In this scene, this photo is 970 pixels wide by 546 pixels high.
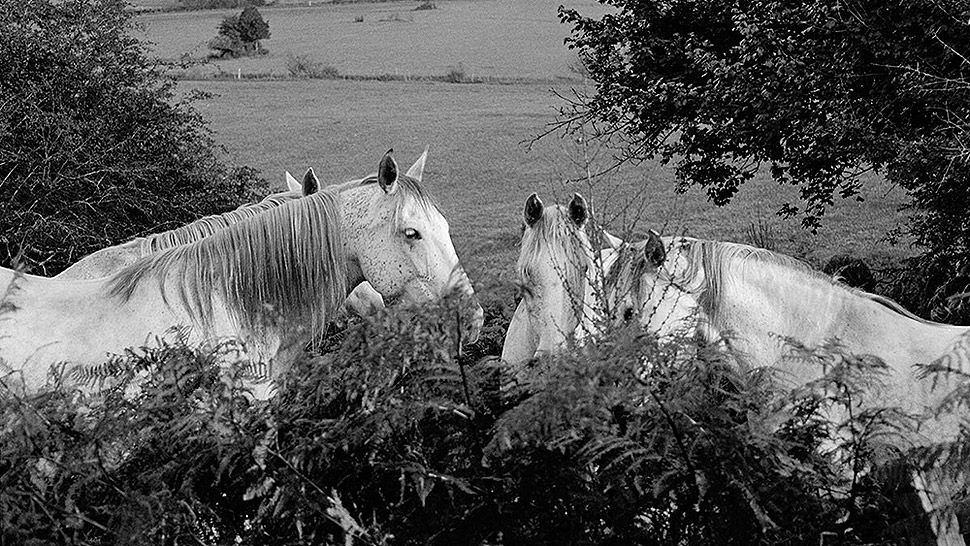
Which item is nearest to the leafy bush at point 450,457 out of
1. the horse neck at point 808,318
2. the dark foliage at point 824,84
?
the horse neck at point 808,318

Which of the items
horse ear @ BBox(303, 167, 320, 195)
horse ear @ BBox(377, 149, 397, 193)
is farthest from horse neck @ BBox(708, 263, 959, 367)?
horse ear @ BBox(303, 167, 320, 195)

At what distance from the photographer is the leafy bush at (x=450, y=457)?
1.82 metres

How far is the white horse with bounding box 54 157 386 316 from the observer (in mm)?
4172

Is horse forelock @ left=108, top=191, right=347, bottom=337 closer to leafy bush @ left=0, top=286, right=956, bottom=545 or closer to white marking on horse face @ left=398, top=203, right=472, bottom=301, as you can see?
white marking on horse face @ left=398, top=203, right=472, bottom=301

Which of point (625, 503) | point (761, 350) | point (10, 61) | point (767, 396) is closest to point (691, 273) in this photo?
point (761, 350)

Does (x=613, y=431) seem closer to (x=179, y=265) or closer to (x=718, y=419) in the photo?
(x=718, y=419)

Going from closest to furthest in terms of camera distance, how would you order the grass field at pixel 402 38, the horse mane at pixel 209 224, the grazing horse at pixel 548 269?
the grazing horse at pixel 548 269 → the horse mane at pixel 209 224 → the grass field at pixel 402 38

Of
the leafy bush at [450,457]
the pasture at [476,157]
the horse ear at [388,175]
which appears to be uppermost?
the horse ear at [388,175]

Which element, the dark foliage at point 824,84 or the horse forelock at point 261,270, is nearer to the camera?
the horse forelock at point 261,270

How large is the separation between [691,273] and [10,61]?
24.6ft

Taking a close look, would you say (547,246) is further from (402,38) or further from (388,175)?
(402,38)

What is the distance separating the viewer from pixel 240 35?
148 feet

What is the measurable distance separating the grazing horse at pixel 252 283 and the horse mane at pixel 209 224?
288 mm

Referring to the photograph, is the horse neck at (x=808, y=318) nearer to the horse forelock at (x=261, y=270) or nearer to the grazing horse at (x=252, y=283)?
the grazing horse at (x=252, y=283)
